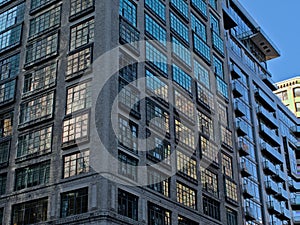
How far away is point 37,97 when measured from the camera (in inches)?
1909

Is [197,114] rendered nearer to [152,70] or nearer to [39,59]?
[152,70]

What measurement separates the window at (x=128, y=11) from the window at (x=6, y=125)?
47.9ft

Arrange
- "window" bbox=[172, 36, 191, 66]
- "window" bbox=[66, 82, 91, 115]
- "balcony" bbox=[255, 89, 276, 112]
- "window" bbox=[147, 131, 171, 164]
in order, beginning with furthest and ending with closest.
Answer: "balcony" bbox=[255, 89, 276, 112]
"window" bbox=[172, 36, 191, 66]
"window" bbox=[147, 131, 171, 164]
"window" bbox=[66, 82, 91, 115]

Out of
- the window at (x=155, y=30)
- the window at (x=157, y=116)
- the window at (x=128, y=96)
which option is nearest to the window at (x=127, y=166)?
the window at (x=128, y=96)

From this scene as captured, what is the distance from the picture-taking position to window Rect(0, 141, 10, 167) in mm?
48438

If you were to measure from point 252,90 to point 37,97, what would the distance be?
3676cm

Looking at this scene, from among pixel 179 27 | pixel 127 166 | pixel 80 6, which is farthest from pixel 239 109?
pixel 127 166

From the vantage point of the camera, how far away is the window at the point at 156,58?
165 feet

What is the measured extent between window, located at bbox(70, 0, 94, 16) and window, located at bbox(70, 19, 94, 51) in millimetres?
1379

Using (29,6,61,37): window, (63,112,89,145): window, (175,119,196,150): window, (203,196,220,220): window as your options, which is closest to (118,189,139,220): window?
(63,112,89,145): window

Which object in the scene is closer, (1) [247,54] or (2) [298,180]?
(1) [247,54]

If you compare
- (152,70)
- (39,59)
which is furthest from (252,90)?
(39,59)

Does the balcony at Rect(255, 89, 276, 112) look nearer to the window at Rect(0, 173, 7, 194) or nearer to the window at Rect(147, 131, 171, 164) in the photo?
the window at Rect(147, 131, 171, 164)

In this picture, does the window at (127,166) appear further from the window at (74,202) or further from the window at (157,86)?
the window at (157,86)
